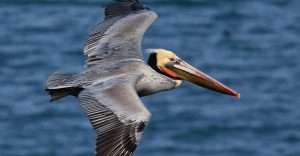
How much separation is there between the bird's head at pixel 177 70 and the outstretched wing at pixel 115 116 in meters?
1.39

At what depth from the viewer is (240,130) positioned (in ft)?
76.0

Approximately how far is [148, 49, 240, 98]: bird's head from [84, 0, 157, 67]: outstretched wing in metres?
0.26

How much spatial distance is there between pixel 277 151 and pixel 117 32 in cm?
1064

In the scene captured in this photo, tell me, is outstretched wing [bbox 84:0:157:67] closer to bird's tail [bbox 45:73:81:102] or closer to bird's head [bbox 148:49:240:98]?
bird's head [bbox 148:49:240:98]

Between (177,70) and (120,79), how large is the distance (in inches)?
53.5

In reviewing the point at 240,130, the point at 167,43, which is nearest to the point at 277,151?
the point at 240,130

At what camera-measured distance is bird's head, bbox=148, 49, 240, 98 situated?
12414 millimetres

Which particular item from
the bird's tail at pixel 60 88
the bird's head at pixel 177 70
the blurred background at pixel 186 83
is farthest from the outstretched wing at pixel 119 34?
the blurred background at pixel 186 83

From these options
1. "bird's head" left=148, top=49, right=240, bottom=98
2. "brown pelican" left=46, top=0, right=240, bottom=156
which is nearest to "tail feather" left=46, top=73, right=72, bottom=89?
"brown pelican" left=46, top=0, right=240, bottom=156

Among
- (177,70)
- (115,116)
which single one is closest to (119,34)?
(177,70)

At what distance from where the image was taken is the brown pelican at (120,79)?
10391mm

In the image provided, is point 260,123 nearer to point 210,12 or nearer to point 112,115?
point 210,12

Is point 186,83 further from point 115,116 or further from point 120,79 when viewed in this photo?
point 115,116

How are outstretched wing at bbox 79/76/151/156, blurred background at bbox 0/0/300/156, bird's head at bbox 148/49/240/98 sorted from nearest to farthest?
1. outstretched wing at bbox 79/76/151/156
2. bird's head at bbox 148/49/240/98
3. blurred background at bbox 0/0/300/156
